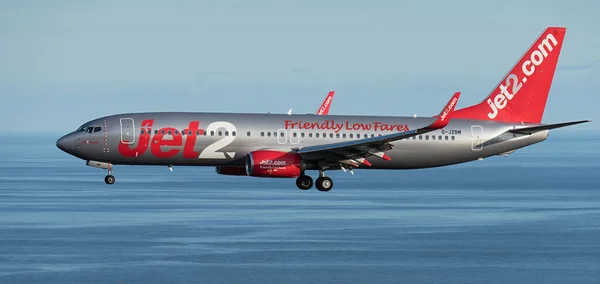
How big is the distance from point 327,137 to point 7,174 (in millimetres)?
65929

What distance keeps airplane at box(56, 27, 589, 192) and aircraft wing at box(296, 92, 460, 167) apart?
0.20 feet

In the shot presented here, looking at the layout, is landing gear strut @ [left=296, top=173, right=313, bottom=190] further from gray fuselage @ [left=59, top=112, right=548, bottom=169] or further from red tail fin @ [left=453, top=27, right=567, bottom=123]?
red tail fin @ [left=453, top=27, right=567, bottom=123]

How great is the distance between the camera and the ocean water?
4997cm

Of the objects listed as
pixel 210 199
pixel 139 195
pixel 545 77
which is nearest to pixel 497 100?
pixel 545 77

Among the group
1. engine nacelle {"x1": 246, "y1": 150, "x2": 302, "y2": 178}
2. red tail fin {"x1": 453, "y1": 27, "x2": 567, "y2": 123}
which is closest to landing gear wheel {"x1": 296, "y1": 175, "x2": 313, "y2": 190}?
engine nacelle {"x1": 246, "y1": 150, "x2": 302, "y2": 178}

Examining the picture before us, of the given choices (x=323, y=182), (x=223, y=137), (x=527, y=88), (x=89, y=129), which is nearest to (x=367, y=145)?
(x=323, y=182)

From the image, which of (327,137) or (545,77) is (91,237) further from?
(545,77)

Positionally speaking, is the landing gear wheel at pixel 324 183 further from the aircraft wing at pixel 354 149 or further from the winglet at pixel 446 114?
the winglet at pixel 446 114

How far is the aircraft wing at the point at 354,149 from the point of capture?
232 ft

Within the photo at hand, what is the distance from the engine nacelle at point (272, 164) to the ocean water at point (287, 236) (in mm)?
2651

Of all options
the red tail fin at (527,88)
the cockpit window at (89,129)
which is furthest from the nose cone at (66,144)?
the red tail fin at (527,88)

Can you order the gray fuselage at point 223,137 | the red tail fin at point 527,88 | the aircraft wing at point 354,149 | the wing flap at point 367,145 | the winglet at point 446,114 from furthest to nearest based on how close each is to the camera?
the red tail fin at point 527,88 < the gray fuselage at point 223,137 < the aircraft wing at point 354,149 < the wing flap at point 367,145 < the winglet at point 446,114

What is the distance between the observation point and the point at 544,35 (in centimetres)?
8181

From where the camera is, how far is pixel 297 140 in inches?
2940
